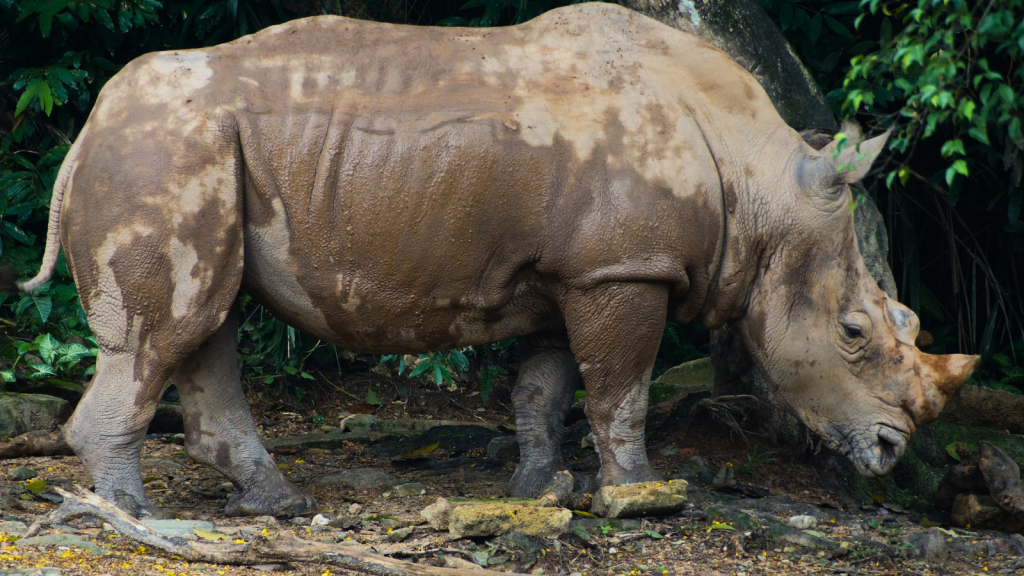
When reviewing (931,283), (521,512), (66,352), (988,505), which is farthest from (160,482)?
(931,283)

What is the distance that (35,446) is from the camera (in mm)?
5621

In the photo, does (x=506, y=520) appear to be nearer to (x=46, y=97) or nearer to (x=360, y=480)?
(x=360, y=480)

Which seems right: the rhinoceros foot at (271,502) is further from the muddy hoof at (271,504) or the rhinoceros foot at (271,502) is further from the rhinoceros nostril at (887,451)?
the rhinoceros nostril at (887,451)

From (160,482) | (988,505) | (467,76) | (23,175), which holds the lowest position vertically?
(160,482)

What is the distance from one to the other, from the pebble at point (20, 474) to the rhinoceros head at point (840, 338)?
140 inches

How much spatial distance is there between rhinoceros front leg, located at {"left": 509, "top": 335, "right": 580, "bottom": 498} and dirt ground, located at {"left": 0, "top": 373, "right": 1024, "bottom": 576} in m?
0.29

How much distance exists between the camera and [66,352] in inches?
250

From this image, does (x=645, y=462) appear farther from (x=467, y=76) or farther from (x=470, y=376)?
(x=470, y=376)

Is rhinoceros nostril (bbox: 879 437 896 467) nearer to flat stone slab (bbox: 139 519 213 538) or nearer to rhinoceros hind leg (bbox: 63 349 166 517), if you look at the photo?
flat stone slab (bbox: 139 519 213 538)

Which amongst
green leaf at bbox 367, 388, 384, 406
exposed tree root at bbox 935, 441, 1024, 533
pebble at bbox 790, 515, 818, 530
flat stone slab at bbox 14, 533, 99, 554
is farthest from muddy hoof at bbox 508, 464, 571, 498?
green leaf at bbox 367, 388, 384, 406

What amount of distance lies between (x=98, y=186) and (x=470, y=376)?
4.14 metres

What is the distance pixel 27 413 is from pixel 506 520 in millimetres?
3336

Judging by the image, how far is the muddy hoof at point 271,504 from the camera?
4.72m

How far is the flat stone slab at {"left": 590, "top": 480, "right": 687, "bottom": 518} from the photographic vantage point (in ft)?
14.6
